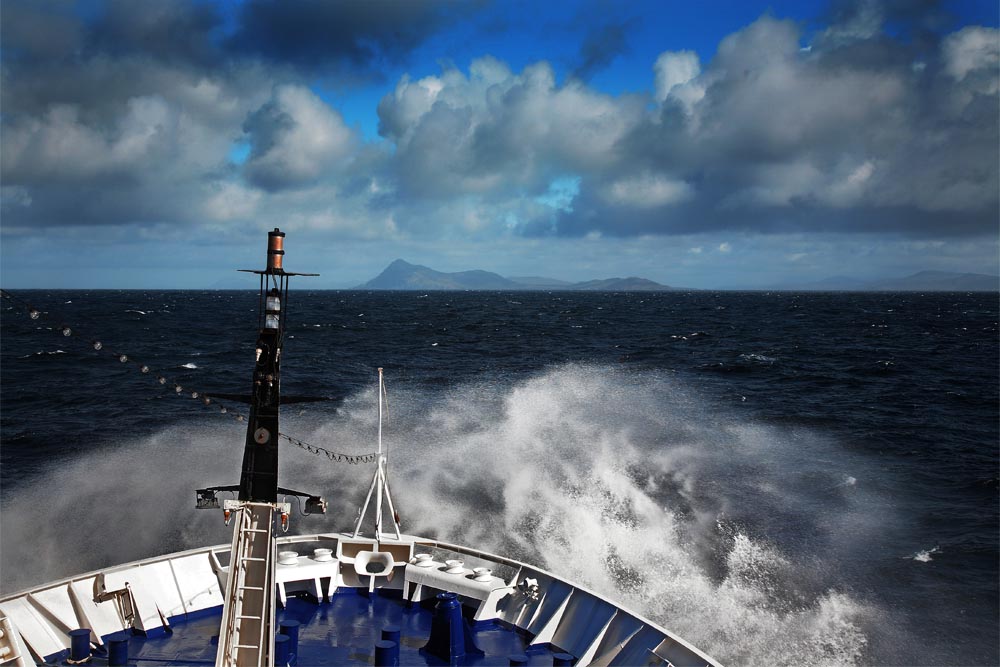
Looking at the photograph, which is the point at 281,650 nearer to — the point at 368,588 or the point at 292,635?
the point at 292,635

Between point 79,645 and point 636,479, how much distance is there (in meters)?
29.1

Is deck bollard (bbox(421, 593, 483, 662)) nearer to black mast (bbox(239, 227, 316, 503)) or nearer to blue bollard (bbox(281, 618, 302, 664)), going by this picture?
blue bollard (bbox(281, 618, 302, 664))

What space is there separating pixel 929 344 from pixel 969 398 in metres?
46.5

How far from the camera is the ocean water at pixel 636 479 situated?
93.1 feet

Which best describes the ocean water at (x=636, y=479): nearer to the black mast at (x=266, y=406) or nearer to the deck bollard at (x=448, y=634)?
the black mast at (x=266, y=406)

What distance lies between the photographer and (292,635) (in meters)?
15.1

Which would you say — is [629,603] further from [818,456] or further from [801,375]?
[801,375]

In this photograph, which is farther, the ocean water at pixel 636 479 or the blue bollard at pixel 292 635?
the ocean water at pixel 636 479

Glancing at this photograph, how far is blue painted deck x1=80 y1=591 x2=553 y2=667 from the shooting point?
15.2 meters

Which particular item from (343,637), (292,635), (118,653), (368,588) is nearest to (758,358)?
(368,588)

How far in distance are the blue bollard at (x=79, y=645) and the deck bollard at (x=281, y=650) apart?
3609 millimetres

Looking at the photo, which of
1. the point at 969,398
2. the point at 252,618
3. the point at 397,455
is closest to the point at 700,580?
the point at 397,455

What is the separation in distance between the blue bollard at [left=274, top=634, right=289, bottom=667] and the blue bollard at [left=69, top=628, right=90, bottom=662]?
3.61 m

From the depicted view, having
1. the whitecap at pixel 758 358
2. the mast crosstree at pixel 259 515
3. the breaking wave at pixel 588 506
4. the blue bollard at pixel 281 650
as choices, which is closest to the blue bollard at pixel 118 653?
the blue bollard at pixel 281 650
